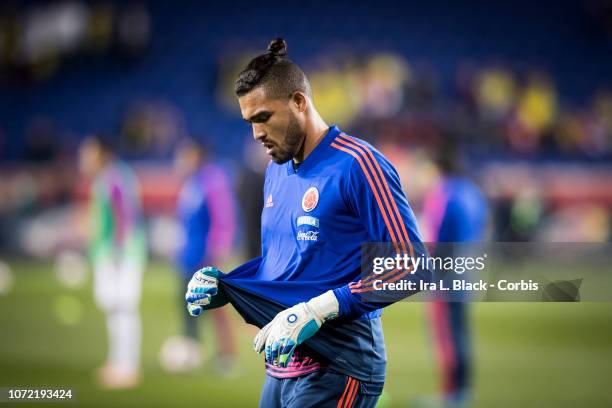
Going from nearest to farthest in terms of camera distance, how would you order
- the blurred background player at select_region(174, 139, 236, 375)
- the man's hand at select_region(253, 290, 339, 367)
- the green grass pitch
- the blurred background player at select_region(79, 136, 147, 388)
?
the man's hand at select_region(253, 290, 339, 367) < the green grass pitch < the blurred background player at select_region(79, 136, 147, 388) < the blurred background player at select_region(174, 139, 236, 375)

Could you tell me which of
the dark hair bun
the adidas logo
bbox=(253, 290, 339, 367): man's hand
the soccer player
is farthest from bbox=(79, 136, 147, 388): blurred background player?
bbox=(253, 290, 339, 367): man's hand

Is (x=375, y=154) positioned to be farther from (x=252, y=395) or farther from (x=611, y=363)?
(x=611, y=363)

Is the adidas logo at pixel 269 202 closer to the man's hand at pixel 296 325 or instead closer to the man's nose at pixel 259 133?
the man's nose at pixel 259 133

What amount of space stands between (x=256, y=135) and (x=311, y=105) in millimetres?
284

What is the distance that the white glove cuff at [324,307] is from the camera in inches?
122

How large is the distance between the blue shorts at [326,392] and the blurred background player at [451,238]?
3.66m

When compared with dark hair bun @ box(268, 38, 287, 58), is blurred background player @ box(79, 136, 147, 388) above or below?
above

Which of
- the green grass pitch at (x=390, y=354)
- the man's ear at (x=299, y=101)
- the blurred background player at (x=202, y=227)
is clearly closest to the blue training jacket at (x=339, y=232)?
the man's ear at (x=299, y=101)

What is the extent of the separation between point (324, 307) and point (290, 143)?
0.72 meters

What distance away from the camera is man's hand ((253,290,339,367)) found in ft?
10.0

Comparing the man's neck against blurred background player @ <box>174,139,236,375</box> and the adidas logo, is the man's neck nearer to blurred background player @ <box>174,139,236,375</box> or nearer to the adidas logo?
the adidas logo

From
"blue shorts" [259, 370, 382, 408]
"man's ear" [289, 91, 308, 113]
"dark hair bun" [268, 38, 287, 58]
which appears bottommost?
"blue shorts" [259, 370, 382, 408]

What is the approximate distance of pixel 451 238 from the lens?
23.1 feet

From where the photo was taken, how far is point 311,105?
3.48m
